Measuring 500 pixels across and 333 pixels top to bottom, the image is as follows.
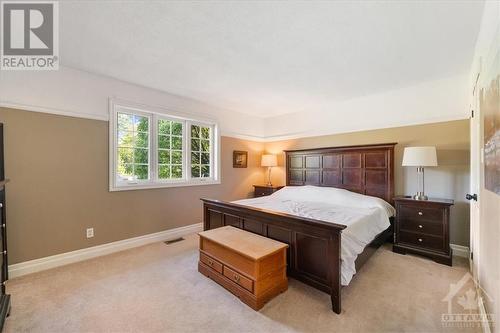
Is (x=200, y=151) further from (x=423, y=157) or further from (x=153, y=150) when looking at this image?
(x=423, y=157)

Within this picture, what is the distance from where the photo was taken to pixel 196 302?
6.54 feet

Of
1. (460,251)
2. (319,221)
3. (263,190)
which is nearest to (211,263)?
(319,221)

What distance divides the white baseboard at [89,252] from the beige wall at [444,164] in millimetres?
3725

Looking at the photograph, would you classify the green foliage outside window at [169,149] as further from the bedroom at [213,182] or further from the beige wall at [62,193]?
the beige wall at [62,193]

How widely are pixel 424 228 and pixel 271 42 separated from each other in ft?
9.86

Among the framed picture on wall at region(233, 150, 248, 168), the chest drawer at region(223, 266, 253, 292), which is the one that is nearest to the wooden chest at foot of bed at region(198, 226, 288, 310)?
the chest drawer at region(223, 266, 253, 292)

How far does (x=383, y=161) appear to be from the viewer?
3.54 meters

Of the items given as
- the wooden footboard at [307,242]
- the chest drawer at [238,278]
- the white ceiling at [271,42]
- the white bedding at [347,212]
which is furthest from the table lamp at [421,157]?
the chest drawer at [238,278]

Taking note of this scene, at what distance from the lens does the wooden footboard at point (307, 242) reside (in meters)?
1.86

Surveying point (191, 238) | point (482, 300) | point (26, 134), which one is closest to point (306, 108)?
point (191, 238)

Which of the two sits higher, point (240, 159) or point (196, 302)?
point (240, 159)

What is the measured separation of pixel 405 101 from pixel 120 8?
3907 mm

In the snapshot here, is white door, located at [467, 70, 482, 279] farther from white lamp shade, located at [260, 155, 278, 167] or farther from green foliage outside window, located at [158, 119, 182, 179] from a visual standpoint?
green foliage outside window, located at [158, 119, 182, 179]

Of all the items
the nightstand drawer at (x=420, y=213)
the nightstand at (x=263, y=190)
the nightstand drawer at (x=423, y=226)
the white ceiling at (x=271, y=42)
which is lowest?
the nightstand drawer at (x=423, y=226)
